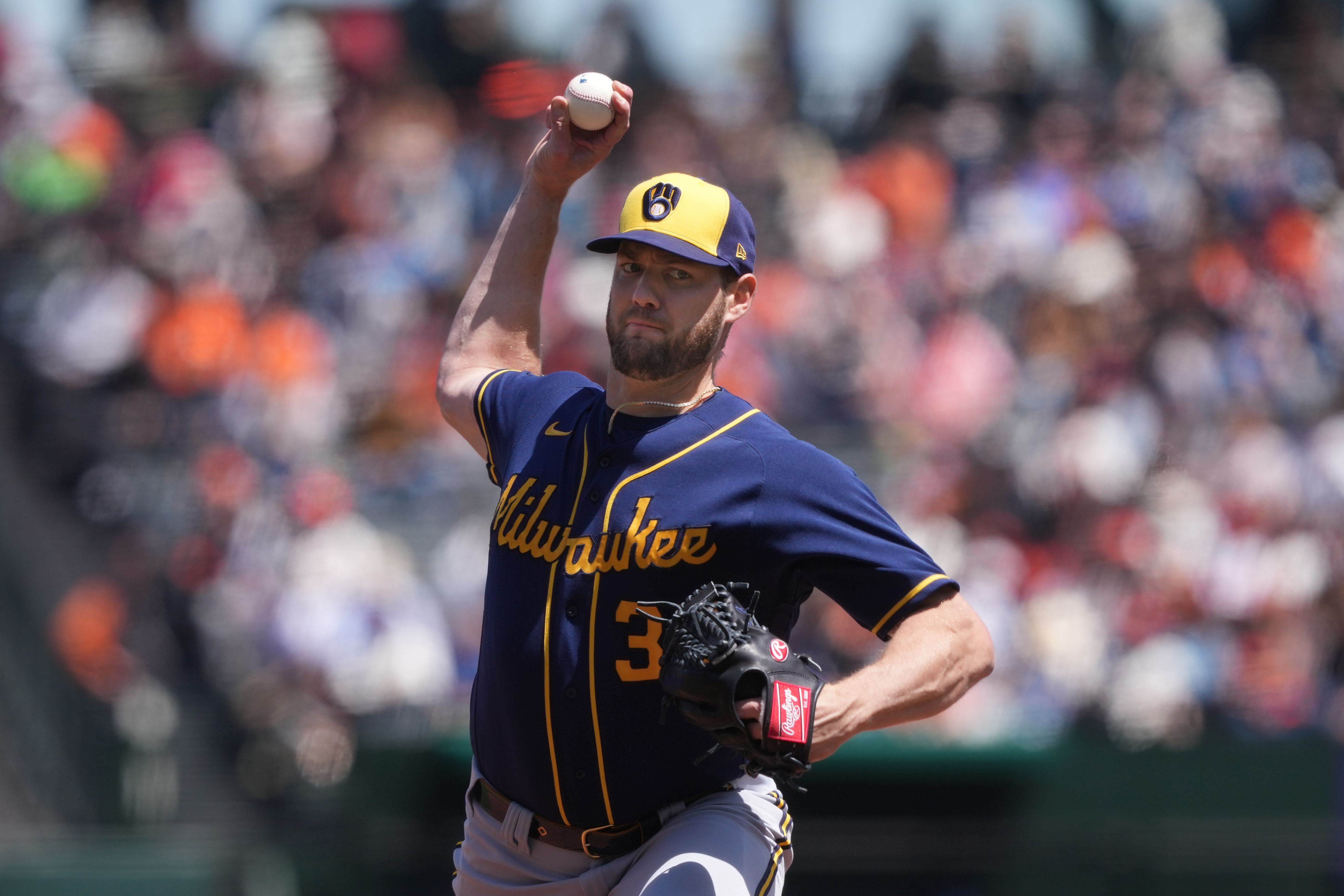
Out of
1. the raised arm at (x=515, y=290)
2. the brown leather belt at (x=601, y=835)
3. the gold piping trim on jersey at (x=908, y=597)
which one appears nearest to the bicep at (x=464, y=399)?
the raised arm at (x=515, y=290)

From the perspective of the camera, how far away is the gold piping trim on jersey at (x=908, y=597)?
3.11m

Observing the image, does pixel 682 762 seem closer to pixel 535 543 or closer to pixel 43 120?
pixel 535 543

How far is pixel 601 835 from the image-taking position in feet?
10.7

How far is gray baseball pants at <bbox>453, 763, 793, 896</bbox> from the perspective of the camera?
312 centimetres

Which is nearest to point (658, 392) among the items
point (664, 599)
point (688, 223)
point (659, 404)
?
point (659, 404)

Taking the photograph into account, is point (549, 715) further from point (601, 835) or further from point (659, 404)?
point (659, 404)

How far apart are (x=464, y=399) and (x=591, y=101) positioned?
76 centimetres

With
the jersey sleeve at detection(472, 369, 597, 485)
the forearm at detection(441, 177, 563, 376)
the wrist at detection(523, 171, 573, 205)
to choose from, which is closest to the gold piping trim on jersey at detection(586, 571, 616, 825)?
the jersey sleeve at detection(472, 369, 597, 485)

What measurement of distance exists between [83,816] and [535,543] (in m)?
6.05

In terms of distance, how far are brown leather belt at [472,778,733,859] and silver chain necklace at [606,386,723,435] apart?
797 mm

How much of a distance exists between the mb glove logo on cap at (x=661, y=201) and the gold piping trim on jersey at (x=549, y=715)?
34.2 inches

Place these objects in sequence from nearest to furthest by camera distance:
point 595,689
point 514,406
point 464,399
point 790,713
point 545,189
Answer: point 790,713, point 595,689, point 514,406, point 464,399, point 545,189

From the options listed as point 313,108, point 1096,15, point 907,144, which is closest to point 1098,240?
point 907,144

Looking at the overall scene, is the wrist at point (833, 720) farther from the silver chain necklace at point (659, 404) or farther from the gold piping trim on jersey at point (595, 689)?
the silver chain necklace at point (659, 404)
